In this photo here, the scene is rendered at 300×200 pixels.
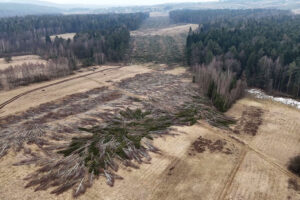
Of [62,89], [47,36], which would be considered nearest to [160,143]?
[62,89]

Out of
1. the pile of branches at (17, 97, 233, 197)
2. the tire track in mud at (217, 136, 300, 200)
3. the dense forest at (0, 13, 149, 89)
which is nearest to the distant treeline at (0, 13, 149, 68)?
the dense forest at (0, 13, 149, 89)

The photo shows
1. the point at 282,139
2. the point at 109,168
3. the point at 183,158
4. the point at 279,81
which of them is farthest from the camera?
the point at 279,81

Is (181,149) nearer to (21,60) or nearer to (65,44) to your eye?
(21,60)

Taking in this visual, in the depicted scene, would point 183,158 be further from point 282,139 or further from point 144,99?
point 144,99

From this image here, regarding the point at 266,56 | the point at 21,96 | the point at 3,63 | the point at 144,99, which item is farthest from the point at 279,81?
the point at 3,63

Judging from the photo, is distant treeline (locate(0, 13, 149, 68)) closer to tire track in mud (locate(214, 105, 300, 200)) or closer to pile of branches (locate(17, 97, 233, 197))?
pile of branches (locate(17, 97, 233, 197))

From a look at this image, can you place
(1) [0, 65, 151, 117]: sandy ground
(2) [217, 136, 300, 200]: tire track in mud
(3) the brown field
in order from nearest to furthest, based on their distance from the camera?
(3) the brown field < (2) [217, 136, 300, 200]: tire track in mud < (1) [0, 65, 151, 117]: sandy ground

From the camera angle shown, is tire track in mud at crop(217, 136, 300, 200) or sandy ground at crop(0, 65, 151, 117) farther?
A: sandy ground at crop(0, 65, 151, 117)

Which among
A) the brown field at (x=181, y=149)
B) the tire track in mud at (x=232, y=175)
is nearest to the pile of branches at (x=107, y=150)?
the brown field at (x=181, y=149)
